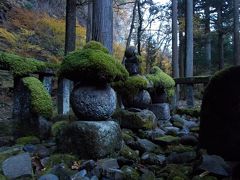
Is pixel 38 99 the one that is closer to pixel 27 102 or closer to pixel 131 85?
pixel 27 102

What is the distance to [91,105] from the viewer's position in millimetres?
4641

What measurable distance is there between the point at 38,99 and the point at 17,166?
5.70 ft

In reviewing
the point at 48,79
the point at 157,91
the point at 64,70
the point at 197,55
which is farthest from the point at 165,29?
the point at 64,70

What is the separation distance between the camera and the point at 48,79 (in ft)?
21.5

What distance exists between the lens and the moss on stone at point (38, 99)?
552 centimetres

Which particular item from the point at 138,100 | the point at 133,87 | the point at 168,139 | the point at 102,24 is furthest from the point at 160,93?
the point at 168,139

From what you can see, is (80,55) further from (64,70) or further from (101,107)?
(101,107)

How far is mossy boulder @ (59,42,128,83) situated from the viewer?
4.54 meters

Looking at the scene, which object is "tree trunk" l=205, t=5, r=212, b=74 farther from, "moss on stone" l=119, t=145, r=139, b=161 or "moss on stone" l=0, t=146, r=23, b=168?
"moss on stone" l=0, t=146, r=23, b=168

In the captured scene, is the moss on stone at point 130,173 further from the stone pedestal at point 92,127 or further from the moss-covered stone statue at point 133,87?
the moss-covered stone statue at point 133,87

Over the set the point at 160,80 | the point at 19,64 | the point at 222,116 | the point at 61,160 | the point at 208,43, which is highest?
the point at 208,43

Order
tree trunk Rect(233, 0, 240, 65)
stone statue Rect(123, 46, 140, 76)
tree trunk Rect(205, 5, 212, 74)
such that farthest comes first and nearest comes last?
tree trunk Rect(205, 5, 212, 74)
tree trunk Rect(233, 0, 240, 65)
stone statue Rect(123, 46, 140, 76)

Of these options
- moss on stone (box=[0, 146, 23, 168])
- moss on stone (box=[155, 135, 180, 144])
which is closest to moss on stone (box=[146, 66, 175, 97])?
moss on stone (box=[155, 135, 180, 144])

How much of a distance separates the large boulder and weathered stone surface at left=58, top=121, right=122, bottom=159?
149 cm
